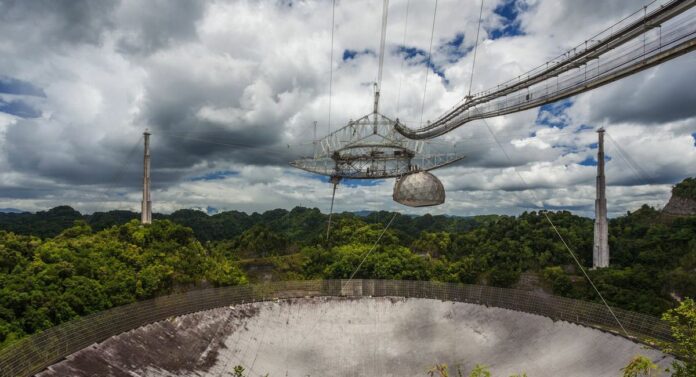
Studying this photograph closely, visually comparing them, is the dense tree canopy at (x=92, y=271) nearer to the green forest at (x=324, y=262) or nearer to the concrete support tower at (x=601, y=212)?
the green forest at (x=324, y=262)

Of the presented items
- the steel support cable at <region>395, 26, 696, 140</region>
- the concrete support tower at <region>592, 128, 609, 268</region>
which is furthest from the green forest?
the steel support cable at <region>395, 26, 696, 140</region>

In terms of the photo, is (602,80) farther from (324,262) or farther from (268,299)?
(324,262)

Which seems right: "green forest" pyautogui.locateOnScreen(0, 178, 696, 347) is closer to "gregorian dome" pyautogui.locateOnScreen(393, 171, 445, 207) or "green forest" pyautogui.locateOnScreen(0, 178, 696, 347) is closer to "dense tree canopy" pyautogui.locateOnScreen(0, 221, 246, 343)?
"dense tree canopy" pyautogui.locateOnScreen(0, 221, 246, 343)

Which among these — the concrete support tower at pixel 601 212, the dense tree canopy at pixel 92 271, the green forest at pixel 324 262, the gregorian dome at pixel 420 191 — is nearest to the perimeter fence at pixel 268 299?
the dense tree canopy at pixel 92 271

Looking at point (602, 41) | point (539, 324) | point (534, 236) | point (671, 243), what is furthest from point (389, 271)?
point (671, 243)

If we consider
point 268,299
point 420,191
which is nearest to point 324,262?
point 268,299

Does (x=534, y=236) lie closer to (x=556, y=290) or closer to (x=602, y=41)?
(x=556, y=290)
